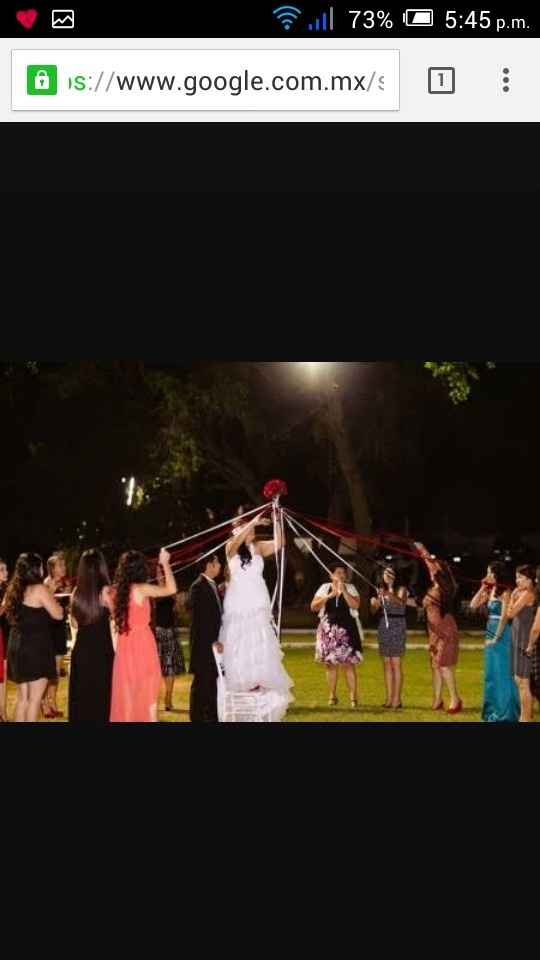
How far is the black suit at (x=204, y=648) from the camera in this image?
35.8ft

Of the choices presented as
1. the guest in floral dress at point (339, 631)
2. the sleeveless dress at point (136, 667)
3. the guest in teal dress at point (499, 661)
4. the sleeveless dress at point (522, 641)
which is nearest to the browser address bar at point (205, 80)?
the sleeveless dress at point (136, 667)

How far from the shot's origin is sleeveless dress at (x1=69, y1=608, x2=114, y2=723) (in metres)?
9.93

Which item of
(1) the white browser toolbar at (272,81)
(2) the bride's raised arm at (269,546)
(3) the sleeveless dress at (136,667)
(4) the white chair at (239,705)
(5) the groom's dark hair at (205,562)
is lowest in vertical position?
(4) the white chair at (239,705)

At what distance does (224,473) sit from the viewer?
33969mm

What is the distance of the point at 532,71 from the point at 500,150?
0.33m

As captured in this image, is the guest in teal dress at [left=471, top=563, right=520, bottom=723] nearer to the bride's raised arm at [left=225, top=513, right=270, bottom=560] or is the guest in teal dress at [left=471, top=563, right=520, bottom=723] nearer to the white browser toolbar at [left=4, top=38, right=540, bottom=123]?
the bride's raised arm at [left=225, top=513, right=270, bottom=560]
